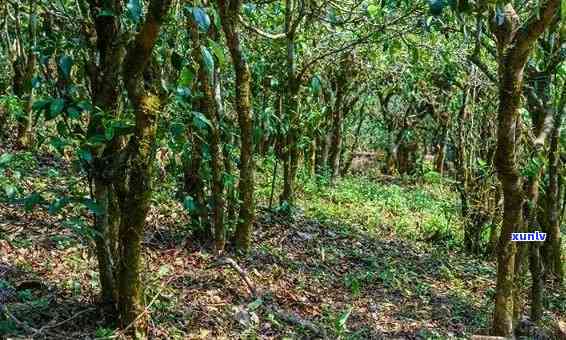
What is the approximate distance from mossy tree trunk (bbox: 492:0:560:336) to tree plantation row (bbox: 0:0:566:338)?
11mm

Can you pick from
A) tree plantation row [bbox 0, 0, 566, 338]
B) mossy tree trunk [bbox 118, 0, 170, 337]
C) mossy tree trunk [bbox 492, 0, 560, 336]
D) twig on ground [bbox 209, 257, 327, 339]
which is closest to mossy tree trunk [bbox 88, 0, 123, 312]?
tree plantation row [bbox 0, 0, 566, 338]

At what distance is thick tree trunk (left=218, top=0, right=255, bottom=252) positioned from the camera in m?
5.58

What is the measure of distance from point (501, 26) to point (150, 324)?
3.25m

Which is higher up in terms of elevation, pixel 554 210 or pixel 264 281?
pixel 554 210

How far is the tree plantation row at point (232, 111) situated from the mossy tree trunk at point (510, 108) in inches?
0.4

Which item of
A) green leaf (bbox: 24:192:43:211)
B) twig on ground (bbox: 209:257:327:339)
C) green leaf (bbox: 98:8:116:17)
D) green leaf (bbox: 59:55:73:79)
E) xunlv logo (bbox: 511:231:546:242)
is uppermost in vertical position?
green leaf (bbox: 98:8:116:17)

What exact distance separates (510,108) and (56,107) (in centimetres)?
317

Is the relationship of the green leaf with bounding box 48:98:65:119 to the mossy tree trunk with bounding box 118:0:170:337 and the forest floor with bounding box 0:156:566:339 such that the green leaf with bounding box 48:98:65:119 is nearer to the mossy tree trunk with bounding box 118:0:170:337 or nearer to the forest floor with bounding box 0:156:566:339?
the mossy tree trunk with bounding box 118:0:170:337

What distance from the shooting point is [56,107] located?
2887 mm

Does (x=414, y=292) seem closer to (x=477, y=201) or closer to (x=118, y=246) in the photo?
(x=477, y=201)

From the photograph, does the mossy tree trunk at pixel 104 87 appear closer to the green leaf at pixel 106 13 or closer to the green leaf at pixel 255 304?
the green leaf at pixel 106 13

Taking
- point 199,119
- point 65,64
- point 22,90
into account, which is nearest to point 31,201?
point 65,64

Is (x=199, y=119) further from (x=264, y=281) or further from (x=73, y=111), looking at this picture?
(x=264, y=281)

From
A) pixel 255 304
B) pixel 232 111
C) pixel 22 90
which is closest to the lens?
pixel 255 304
